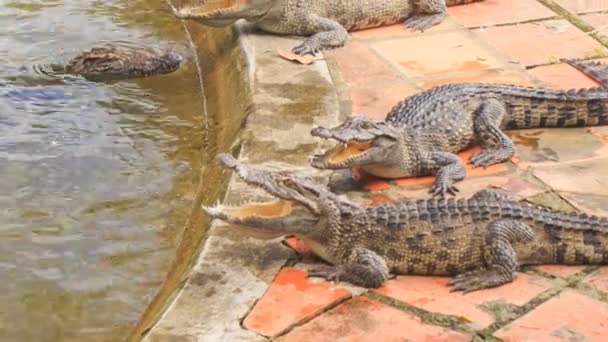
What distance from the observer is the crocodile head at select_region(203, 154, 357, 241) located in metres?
3.53

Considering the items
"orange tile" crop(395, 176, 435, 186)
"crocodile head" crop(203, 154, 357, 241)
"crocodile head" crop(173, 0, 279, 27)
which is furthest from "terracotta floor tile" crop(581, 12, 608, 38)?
"crocodile head" crop(203, 154, 357, 241)

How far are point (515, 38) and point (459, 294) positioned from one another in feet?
10.1

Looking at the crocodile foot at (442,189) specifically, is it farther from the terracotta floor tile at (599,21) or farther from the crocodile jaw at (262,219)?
the terracotta floor tile at (599,21)

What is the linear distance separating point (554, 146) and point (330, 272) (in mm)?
1699

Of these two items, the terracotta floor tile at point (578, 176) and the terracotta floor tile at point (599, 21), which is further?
the terracotta floor tile at point (599, 21)

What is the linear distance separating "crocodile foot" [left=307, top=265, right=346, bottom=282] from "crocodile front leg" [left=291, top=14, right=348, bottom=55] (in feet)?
8.44

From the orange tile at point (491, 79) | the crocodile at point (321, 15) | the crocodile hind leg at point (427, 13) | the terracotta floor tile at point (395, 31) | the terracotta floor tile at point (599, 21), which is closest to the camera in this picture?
the orange tile at point (491, 79)

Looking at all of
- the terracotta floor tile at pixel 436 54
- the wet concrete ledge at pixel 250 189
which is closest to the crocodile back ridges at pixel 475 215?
the wet concrete ledge at pixel 250 189

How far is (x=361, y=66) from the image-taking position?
5.64 metres

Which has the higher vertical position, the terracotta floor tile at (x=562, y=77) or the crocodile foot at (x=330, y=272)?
the terracotta floor tile at (x=562, y=77)

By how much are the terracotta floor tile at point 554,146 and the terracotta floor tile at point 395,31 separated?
167cm

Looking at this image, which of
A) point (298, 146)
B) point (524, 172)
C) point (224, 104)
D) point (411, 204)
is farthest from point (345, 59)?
point (411, 204)

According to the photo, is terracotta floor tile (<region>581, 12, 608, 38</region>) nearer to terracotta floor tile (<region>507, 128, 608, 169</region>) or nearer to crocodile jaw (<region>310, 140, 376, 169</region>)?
terracotta floor tile (<region>507, 128, 608, 169</region>)

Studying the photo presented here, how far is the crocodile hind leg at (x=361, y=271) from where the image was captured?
3469 mm
